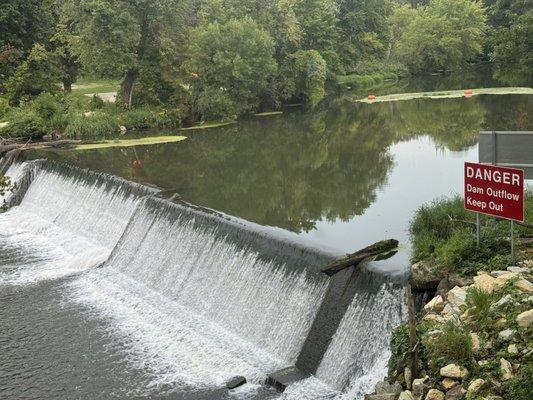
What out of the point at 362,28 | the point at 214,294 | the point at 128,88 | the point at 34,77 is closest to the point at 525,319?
the point at 214,294

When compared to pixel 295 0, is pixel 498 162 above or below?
below

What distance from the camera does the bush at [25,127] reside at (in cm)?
2977

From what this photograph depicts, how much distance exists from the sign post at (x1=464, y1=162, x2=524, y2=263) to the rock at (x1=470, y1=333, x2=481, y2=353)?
1775 millimetres

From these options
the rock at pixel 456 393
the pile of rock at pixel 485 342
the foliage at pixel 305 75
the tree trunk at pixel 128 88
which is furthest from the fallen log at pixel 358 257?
the foliage at pixel 305 75

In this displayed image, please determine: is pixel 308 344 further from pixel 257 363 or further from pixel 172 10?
pixel 172 10

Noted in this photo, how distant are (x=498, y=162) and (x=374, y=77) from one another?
49370mm

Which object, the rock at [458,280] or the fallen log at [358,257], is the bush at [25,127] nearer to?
the fallen log at [358,257]

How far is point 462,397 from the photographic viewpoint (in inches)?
265

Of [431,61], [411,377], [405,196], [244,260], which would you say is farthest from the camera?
[431,61]

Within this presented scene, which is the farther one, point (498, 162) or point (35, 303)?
point (35, 303)

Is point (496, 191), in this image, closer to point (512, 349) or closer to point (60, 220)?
point (512, 349)

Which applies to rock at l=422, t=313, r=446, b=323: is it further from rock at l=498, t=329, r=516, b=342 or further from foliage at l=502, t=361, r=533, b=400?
foliage at l=502, t=361, r=533, b=400

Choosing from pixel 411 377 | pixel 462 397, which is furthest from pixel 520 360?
pixel 411 377

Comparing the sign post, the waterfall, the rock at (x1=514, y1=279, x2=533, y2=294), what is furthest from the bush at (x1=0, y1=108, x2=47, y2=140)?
the rock at (x1=514, y1=279, x2=533, y2=294)
